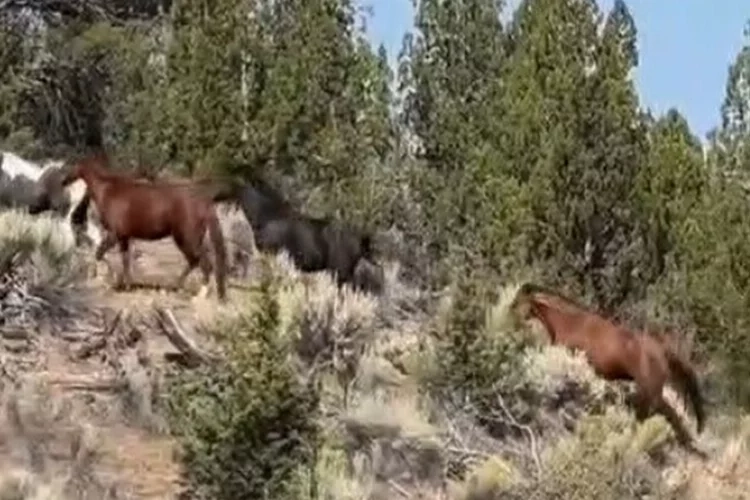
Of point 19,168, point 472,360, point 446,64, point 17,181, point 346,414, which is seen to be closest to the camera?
point 346,414

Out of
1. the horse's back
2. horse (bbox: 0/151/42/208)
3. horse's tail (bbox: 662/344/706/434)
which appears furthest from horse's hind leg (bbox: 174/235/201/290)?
the horse's back

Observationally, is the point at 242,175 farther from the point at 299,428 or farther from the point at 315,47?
the point at 299,428

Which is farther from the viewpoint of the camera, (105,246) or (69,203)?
(69,203)

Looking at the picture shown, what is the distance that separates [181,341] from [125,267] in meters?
3.87

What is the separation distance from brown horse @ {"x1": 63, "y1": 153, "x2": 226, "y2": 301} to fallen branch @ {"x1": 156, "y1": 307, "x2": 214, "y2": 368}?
2.67m

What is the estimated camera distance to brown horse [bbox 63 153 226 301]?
1798 centimetres

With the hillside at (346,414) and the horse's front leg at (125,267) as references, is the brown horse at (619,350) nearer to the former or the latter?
the hillside at (346,414)

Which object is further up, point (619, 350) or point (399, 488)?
point (619, 350)

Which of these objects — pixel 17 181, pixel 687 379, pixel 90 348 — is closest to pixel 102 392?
pixel 90 348

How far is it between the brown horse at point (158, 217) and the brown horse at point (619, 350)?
2.71 metres

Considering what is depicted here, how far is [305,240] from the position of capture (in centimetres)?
2017

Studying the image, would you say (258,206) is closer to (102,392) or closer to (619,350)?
(619,350)

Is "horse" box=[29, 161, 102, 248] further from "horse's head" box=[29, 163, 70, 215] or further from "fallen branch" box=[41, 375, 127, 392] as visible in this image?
"fallen branch" box=[41, 375, 127, 392]

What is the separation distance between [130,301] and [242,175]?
9.54 metres
